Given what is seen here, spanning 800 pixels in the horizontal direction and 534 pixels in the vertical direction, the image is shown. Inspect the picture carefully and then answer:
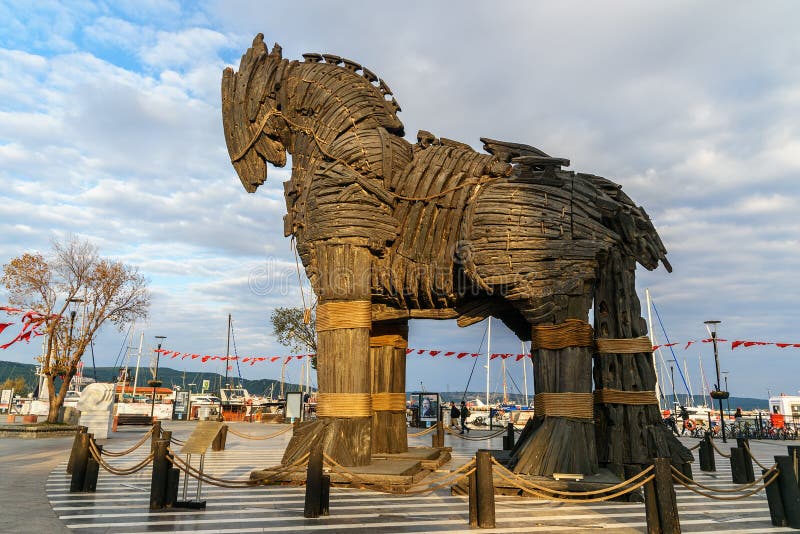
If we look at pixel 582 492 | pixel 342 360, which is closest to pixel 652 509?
pixel 582 492

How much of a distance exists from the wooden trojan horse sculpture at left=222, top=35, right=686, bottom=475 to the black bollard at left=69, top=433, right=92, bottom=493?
95.8 inches

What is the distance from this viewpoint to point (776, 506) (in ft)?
17.4

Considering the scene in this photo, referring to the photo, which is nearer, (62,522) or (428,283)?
(62,522)

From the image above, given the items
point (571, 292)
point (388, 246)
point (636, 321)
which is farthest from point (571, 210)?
point (388, 246)

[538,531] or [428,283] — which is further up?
[428,283]

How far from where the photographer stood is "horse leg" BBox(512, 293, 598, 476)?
630cm

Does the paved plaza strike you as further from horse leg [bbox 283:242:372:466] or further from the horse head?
the horse head

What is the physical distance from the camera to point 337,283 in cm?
718

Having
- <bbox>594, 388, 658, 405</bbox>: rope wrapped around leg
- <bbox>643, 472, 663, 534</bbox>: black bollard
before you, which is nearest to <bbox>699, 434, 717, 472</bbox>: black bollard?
<bbox>594, 388, 658, 405</bbox>: rope wrapped around leg

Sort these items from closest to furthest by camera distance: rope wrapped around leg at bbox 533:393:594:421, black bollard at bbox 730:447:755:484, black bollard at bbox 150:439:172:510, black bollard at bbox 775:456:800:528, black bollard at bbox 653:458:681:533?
1. black bollard at bbox 653:458:681:533
2. black bollard at bbox 775:456:800:528
3. black bollard at bbox 150:439:172:510
4. rope wrapped around leg at bbox 533:393:594:421
5. black bollard at bbox 730:447:755:484

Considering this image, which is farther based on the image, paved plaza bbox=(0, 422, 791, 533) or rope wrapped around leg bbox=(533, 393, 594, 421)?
rope wrapped around leg bbox=(533, 393, 594, 421)

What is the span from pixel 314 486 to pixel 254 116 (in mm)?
5402

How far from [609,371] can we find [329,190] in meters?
4.23

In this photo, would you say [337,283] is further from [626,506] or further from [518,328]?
[626,506]
